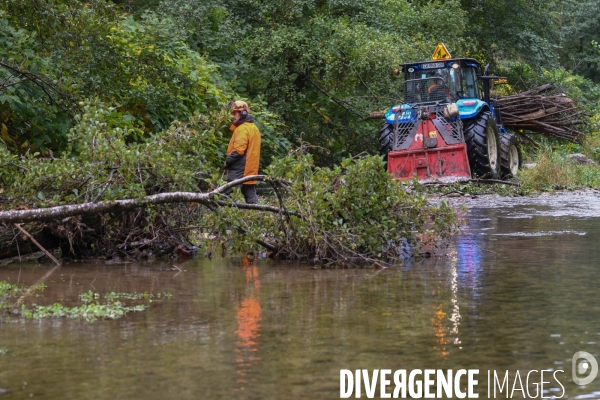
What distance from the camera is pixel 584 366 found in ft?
15.0

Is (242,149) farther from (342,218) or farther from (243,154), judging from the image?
(342,218)

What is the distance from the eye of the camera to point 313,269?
340 inches

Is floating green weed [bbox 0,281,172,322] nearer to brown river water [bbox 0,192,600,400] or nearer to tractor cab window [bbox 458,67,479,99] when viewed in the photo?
brown river water [bbox 0,192,600,400]

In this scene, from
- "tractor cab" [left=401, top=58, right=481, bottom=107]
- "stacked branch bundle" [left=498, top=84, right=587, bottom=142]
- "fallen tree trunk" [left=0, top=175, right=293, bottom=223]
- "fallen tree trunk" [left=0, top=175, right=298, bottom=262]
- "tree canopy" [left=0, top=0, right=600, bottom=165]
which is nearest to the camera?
"fallen tree trunk" [left=0, top=175, right=293, bottom=223]

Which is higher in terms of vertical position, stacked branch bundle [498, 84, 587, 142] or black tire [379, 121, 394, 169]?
stacked branch bundle [498, 84, 587, 142]

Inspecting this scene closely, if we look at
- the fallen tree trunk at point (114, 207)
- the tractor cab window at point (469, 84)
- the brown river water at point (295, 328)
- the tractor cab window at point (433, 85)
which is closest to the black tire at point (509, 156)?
the tractor cab window at point (469, 84)

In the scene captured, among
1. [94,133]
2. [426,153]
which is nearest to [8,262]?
[94,133]

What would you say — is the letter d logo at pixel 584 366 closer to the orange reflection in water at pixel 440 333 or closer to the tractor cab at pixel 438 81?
the orange reflection in water at pixel 440 333

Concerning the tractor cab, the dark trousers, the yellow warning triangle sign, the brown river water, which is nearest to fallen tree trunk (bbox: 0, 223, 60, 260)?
the brown river water

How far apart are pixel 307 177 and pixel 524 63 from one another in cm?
2636

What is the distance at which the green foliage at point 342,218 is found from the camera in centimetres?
894

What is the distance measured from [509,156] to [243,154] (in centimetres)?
1219

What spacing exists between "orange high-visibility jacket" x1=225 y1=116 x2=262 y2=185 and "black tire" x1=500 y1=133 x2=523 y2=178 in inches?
446

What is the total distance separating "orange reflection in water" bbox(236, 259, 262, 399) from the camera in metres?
4.54
